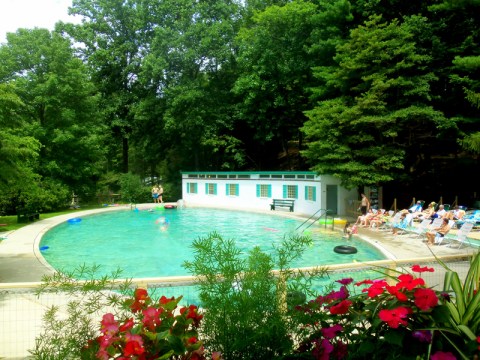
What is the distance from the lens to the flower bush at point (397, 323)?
2342 millimetres

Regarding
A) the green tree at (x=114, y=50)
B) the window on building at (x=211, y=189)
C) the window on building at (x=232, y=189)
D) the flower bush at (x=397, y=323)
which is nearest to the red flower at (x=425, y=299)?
the flower bush at (x=397, y=323)

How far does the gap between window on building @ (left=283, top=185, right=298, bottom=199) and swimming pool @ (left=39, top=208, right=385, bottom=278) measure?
7.43ft

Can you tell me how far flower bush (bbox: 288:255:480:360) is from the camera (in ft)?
7.68

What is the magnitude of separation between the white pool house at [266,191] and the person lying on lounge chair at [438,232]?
31.2 feet

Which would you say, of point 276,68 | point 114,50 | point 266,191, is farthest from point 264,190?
point 114,50

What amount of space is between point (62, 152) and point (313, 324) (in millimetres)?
29452

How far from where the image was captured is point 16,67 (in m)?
28.0

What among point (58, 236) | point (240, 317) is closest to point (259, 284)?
point (240, 317)

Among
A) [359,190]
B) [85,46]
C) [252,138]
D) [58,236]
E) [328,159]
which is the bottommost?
[58,236]

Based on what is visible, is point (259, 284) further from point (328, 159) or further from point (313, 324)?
point (328, 159)

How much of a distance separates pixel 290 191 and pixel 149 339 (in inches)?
971

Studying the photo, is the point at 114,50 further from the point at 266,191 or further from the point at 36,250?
the point at 36,250

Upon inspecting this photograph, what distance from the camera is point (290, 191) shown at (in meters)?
26.7

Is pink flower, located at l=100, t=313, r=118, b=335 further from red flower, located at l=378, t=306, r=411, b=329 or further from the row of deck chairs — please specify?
the row of deck chairs
